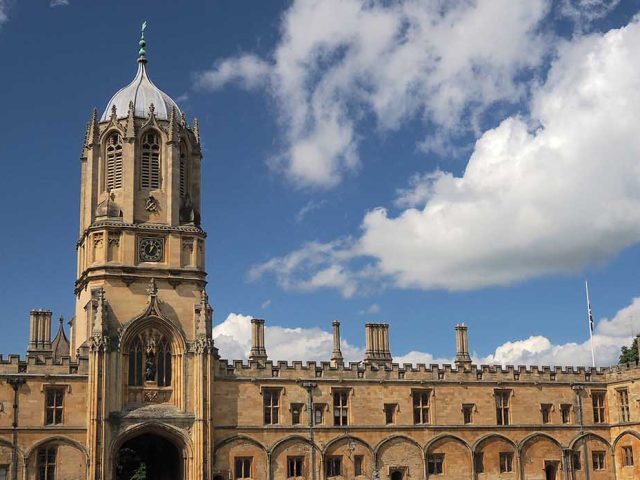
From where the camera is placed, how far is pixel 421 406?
5347 cm

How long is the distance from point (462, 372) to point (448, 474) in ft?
20.1

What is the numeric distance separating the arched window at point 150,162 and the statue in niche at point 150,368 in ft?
32.3

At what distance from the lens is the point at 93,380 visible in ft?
150

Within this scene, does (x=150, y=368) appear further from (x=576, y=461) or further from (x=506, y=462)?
(x=576, y=461)

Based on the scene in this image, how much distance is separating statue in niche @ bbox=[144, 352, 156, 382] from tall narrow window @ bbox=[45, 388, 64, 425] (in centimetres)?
435

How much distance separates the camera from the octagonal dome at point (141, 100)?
52.8 metres

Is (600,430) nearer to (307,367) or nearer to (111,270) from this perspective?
(307,367)

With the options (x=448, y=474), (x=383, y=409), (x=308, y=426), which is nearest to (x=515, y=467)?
(x=448, y=474)

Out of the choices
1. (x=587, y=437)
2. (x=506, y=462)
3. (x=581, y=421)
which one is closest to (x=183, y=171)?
(x=506, y=462)

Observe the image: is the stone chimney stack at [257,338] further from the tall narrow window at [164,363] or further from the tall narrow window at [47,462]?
the tall narrow window at [47,462]

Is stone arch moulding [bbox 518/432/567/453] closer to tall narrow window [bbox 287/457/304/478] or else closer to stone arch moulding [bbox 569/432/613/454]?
stone arch moulding [bbox 569/432/613/454]

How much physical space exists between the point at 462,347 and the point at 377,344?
5.53 metres

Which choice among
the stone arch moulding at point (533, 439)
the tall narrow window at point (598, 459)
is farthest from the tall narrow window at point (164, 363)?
the tall narrow window at point (598, 459)

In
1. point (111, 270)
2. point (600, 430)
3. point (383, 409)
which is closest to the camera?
point (111, 270)
